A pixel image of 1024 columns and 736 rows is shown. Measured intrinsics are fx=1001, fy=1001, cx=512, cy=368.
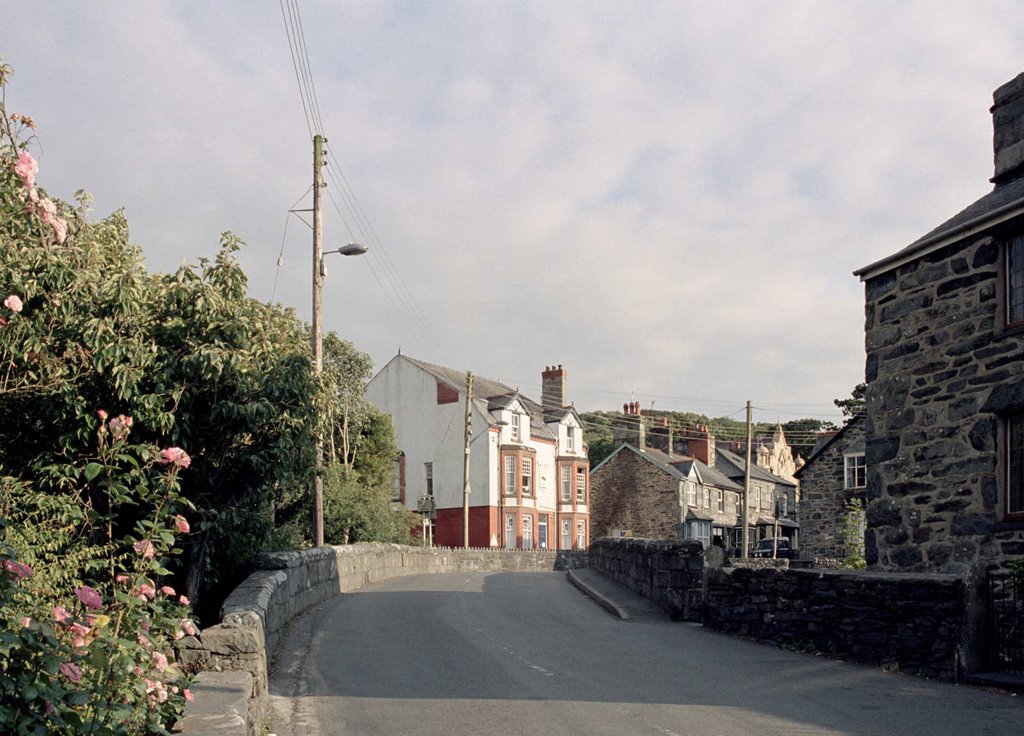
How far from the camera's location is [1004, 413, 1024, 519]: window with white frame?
13680 millimetres

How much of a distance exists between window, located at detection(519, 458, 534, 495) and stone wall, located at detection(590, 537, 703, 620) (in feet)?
129

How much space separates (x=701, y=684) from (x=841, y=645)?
293 cm

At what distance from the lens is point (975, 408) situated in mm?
14344

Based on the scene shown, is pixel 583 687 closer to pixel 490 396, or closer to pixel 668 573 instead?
pixel 668 573

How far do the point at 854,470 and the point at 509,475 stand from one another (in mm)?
21988

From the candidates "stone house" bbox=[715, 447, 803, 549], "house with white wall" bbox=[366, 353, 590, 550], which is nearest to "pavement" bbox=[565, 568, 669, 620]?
"house with white wall" bbox=[366, 353, 590, 550]

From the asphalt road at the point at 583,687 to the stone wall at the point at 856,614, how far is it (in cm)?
36

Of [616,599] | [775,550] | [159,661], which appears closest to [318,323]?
[616,599]

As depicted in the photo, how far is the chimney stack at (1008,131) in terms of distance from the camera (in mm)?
16672

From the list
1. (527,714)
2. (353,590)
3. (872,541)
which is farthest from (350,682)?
(353,590)

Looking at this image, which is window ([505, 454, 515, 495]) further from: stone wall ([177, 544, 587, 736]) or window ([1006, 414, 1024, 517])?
window ([1006, 414, 1024, 517])

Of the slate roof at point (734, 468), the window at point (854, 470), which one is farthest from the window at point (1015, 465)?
the slate roof at point (734, 468)

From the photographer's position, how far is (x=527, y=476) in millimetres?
62312

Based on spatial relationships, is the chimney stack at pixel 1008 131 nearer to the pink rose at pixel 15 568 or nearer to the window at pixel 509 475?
the pink rose at pixel 15 568
